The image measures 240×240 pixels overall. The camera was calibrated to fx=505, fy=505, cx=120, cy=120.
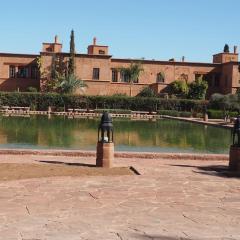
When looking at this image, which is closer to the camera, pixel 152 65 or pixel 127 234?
pixel 127 234

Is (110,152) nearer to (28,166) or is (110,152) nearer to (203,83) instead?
(28,166)

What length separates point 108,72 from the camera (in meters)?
53.0

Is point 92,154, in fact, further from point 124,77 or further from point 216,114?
point 124,77

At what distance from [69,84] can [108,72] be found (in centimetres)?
500

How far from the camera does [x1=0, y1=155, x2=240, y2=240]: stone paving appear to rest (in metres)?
5.35

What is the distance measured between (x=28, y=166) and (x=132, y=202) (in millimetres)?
3785

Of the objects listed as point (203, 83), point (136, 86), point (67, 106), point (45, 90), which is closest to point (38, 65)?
point (45, 90)

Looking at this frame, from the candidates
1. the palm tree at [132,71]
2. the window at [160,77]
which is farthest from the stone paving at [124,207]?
the window at [160,77]

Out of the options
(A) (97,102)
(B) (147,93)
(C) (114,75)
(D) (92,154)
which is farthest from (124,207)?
(C) (114,75)

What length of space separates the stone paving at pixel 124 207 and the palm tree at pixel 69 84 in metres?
40.8

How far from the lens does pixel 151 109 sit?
161 feet

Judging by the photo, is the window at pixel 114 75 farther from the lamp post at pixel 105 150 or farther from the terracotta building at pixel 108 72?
the lamp post at pixel 105 150

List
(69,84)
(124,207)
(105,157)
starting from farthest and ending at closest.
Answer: (69,84) → (105,157) → (124,207)

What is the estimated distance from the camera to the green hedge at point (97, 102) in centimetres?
4709
